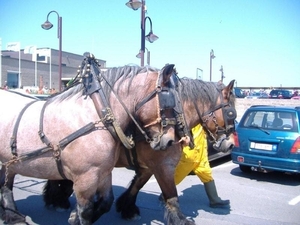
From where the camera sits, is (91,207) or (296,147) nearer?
(91,207)

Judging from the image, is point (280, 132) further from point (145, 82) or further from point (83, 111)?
point (83, 111)

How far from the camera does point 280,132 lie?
6.24 meters

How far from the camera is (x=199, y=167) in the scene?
4594 mm

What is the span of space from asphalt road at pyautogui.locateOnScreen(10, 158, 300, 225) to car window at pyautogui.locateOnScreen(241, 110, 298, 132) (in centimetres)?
115

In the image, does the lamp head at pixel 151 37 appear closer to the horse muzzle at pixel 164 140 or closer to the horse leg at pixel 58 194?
the horse leg at pixel 58 194

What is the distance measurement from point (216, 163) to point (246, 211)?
3765mm

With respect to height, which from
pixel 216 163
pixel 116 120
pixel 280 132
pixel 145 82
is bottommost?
pixel 216 163

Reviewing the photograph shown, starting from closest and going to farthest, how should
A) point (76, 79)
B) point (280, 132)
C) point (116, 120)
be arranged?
point (116, 120), point (76, 79), point (280, 132)

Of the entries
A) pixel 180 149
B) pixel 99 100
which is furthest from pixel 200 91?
pixel 99 100

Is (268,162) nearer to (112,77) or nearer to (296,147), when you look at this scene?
(296,147)

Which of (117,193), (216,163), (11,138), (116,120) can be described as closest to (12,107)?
(11,138)

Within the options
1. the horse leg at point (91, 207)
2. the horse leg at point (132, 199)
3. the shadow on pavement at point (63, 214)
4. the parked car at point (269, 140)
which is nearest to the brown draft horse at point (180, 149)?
the horse leg at point (132, 199)

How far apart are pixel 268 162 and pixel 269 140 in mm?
452

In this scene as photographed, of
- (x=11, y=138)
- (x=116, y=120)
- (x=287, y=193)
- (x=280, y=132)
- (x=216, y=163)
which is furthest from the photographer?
(x=216, y=163)
